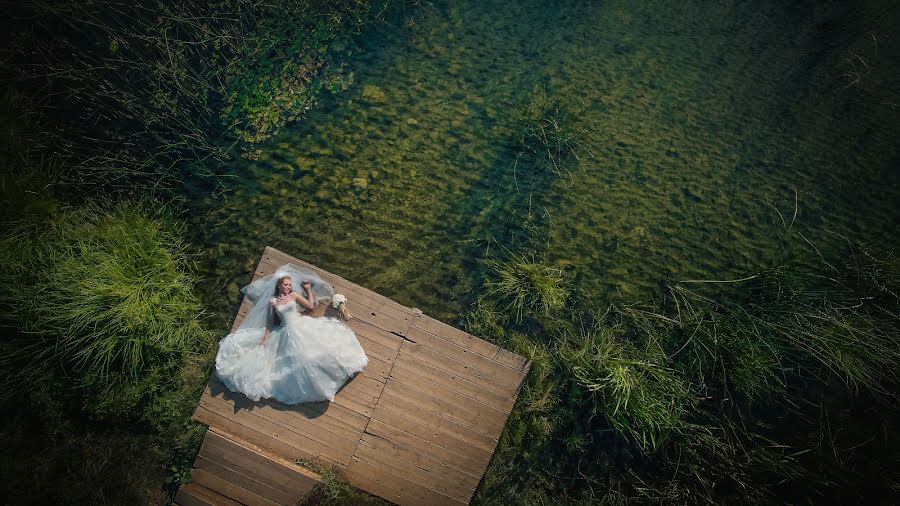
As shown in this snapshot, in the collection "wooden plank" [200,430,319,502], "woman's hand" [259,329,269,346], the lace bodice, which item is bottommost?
"wooden plank" [200,430,319,502]

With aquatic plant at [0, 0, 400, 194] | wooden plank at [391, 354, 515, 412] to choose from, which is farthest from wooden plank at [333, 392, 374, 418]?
aquatic plant at [0, 0, 400, 194]

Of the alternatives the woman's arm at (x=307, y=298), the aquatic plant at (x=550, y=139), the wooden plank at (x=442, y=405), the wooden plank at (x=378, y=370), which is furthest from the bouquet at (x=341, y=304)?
the aquatic plant at (x=550, y=139)

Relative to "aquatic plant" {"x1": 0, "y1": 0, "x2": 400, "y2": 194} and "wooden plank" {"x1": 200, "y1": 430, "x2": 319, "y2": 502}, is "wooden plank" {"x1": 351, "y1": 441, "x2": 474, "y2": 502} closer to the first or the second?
"wooden plank" {"x1": 200, "y1": 430, "x2": 319, "y2": 502}

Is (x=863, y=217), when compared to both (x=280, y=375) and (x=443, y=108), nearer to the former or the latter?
(x=443, y=108)

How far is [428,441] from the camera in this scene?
3920mm

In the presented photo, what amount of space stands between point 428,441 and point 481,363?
2.84ft

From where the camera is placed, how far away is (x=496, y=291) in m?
4.28

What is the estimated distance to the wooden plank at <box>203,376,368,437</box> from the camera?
12.9ft

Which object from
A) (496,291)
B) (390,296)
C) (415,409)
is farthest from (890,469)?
(390,296)

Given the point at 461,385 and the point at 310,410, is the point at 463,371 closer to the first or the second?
the point at 461,385

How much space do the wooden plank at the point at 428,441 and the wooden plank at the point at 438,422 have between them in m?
0.03

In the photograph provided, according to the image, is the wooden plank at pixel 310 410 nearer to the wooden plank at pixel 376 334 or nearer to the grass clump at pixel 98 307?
the grass clump at pixel 98 307

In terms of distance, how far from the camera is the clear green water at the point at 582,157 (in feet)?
14.6

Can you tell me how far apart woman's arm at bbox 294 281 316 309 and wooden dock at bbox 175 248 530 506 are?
408 mm
